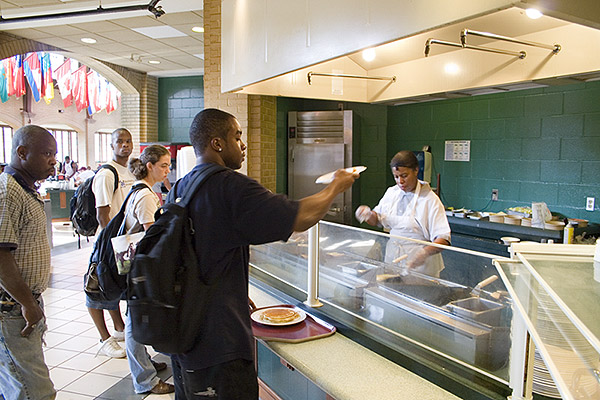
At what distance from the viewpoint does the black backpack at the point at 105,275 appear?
2.29m

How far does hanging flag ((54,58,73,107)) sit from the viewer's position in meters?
11.1

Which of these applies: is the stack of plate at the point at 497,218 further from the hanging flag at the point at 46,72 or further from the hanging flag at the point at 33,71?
the hanging flag at the point at 46,72

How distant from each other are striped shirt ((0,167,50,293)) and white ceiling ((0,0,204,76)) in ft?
13.4

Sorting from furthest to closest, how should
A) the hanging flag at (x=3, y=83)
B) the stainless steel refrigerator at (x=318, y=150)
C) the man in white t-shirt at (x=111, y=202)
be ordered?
the hanging flag at (x=3, y=83) < the stainless steel refrigerator at (x=318, y=150) < the man in white t-shirt at (x=111, y=202)

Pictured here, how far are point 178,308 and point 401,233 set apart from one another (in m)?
1.97

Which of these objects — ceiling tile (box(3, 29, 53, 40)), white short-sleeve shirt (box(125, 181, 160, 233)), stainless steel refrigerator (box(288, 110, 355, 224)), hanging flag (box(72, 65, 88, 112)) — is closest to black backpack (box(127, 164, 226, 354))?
white short-sleeve shirt (box(125, 181, 160, 233))

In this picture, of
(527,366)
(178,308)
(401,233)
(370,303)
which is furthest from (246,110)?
(527,366)

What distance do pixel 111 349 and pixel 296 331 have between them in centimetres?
220

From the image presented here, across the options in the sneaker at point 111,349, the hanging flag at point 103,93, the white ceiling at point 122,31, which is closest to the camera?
the sneaker at point 111,349

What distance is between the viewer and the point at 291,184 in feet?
20.4

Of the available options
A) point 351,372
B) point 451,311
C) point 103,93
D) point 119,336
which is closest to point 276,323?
point 351,372

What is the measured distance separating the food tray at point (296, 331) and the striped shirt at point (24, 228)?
106cm

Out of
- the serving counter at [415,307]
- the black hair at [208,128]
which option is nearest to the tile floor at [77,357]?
the serving counter at [415,307]

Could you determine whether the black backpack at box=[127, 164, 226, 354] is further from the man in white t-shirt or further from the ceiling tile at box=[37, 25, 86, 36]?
the ceiling tile at box=[37, 25, 86, 36]
